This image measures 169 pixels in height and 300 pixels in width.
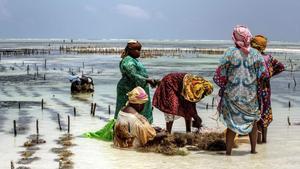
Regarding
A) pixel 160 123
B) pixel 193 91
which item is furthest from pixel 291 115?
pixel 193 91

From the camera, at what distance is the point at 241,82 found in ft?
24.1

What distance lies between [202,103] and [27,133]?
704 cm

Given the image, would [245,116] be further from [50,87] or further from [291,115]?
[50,87]

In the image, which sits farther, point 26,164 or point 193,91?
point 193,91

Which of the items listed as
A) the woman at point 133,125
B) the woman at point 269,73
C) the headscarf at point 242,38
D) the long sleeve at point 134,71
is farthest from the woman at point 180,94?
the headscarf at point 242,38

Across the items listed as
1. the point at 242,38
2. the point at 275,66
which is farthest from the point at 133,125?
the point at 275,66

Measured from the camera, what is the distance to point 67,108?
574 inches

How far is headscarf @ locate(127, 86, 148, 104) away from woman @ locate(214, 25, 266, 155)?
137cm

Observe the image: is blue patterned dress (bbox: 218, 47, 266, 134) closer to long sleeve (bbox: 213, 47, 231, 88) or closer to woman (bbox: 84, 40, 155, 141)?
long sleeve (bbox: 213, 47, 231, 88)

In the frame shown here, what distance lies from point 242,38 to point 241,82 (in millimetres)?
640

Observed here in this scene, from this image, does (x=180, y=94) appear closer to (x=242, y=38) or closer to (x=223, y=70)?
(x=223, y=70)

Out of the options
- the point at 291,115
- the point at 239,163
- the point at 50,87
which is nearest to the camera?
the point at 239,163

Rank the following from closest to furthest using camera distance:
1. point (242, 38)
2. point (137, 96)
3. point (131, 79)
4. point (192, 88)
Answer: point (242, 38) → point (137, 96) → point (131, 79) → point (192, 88)

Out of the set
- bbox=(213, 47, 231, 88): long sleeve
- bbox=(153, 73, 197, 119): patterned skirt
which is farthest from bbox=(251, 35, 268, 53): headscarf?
bbox=(153, 73, 197, 119): patterned skirt
